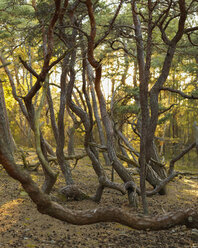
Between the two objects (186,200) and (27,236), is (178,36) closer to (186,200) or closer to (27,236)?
(186,200)

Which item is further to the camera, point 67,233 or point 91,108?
point 91,108

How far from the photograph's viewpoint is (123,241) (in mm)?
4750

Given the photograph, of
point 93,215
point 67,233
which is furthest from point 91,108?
point 93,215

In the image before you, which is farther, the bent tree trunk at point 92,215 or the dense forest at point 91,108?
the dense forest at point 91,108

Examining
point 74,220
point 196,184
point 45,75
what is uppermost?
point 45,75

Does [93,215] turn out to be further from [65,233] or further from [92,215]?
[65,233]

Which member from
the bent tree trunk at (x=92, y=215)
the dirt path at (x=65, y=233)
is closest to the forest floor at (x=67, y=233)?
the dirt path at (x=65, y=233)

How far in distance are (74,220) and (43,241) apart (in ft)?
6.80

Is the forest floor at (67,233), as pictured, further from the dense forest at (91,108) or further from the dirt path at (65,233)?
the dense forest at (91,108)

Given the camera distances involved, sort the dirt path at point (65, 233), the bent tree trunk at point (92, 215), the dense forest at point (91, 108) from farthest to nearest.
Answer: the dirt path at point (65, 233)
the dense forest at point (91, 108)
the bent tree trunk at point (92, 215)

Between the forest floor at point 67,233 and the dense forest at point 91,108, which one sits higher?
the dense forest at point 91,108

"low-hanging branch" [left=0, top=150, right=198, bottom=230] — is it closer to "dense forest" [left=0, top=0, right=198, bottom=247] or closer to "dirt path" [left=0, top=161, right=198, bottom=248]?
"dense forest" [left=0, top=0, right=198, bottom=247]

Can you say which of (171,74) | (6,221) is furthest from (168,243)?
(171,74)

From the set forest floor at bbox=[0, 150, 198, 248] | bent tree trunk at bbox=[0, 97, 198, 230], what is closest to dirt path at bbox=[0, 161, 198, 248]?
forest floor at bbox=[0, 150, 198, 248]
